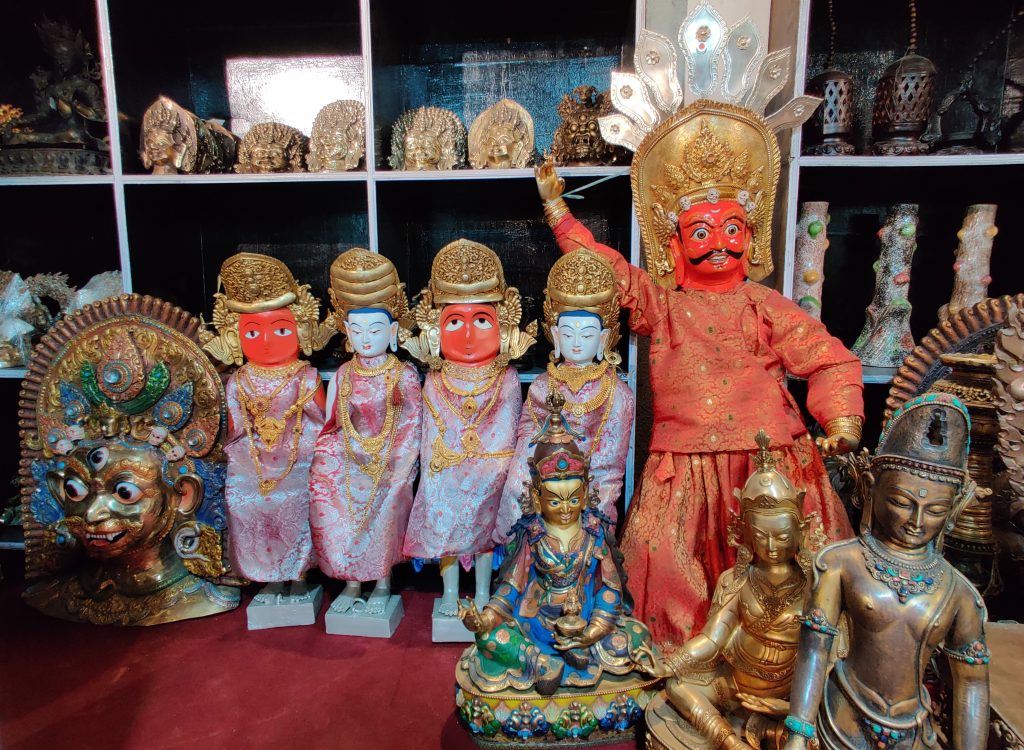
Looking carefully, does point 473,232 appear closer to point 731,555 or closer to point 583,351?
point 583,351

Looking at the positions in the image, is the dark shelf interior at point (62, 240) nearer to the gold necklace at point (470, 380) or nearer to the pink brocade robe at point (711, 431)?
the gold necklace at point (470, 380)

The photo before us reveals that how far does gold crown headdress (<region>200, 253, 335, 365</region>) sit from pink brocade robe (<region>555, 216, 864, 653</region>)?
3.68 feet

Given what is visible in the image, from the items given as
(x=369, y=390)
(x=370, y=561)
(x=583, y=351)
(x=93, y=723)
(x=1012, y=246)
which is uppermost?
(x=1012, y=246)

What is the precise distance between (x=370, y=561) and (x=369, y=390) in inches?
24.2

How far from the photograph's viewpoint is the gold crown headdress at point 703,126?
2127 mm

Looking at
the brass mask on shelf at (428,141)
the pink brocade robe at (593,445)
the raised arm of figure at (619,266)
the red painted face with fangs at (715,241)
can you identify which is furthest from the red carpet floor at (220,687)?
the brass mask on shelf at (428,141)

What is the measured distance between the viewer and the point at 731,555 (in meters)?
2.12

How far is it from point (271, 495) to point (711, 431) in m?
1.59

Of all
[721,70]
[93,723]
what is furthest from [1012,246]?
[93,723]

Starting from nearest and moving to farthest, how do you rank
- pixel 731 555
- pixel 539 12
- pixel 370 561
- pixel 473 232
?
pixel 731 555 < pixel 370 561 < pixel 539 12 < pixel 473 232

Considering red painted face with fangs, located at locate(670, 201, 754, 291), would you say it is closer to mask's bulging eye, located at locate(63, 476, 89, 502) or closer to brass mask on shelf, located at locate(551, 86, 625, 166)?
brass mask on shelf, located at locate(551, 86, 625, 166)

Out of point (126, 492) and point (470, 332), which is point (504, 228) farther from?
point (126, 492)

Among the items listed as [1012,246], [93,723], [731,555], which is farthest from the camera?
[1012,246]

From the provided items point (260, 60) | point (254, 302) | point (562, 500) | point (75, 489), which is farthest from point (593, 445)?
point (260, 60)
